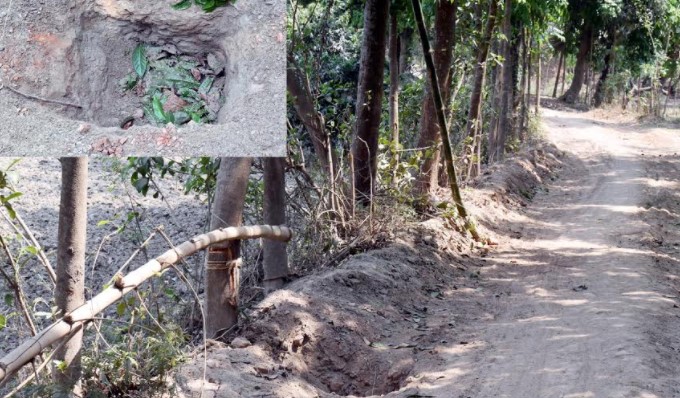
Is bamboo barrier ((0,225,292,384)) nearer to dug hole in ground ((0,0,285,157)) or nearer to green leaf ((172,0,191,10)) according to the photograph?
dug hole in ground ((0,0,285,157))

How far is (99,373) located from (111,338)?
56 centimetres

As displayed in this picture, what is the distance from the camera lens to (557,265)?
918cm

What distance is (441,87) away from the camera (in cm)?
1064

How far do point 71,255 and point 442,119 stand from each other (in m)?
5.46

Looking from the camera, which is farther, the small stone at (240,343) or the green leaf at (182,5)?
the small stone at (240,343)

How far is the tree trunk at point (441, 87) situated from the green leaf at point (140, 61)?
25.4ft

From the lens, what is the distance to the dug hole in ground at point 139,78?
101 inches

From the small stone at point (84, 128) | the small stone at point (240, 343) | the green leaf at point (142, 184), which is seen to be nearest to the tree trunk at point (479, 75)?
the green leaf at point (142, 184)

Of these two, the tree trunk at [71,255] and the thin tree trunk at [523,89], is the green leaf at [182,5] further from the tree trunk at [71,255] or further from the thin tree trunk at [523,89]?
the thin tree trunk at [523,89]

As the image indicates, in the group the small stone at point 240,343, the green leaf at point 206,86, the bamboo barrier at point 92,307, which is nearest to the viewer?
the green leaf at point 206,86

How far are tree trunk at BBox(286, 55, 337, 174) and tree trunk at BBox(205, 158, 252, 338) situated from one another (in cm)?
172

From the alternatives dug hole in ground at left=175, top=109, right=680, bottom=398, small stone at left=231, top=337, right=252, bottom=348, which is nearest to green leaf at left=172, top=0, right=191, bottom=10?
dug hole in ground at left=175, top=109, right=680, bottom=398

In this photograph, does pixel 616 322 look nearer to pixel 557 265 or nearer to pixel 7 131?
pixel 557 265

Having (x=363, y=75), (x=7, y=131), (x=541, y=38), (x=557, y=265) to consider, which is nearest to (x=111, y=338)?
(x=7, y=131)
